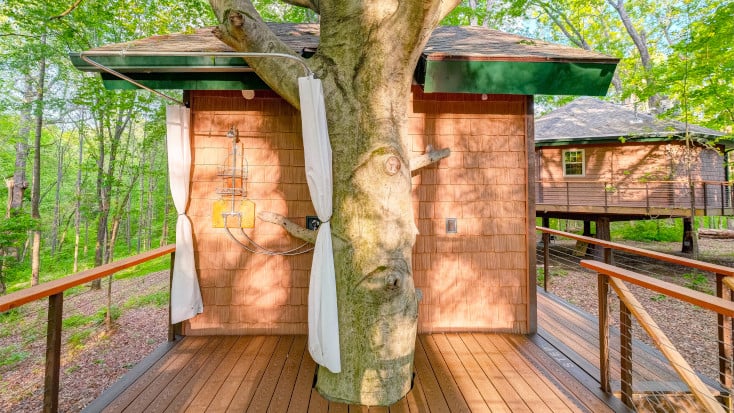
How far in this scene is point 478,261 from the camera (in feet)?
10.6

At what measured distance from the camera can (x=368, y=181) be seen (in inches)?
82.8

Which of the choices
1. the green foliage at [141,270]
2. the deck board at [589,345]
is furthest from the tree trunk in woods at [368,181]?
the green foliage at [141,270]

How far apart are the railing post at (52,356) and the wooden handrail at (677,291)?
341cm

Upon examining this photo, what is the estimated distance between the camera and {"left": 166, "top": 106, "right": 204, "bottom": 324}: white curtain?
9.63 feet

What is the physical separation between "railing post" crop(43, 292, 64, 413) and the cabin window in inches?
457

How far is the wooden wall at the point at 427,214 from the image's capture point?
3.14 metres

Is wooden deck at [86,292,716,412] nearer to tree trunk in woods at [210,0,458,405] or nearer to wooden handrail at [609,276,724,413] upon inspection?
tree trunk in woods at [210,0,458,405]

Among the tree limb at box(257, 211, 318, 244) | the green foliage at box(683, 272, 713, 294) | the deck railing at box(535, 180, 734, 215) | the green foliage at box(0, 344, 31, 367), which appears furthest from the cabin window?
the green foliage at box(0, 344, 31, 367)

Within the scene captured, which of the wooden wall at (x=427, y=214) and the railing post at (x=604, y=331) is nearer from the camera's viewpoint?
the railing post at (x=604, y=331)

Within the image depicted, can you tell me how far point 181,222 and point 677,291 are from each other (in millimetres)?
3753

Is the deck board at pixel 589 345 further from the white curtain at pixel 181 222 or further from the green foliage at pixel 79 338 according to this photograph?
the green foliage at pixel 79 338

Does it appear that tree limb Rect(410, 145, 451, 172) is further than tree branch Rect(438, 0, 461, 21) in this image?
Yes

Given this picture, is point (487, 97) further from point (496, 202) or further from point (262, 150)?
point (262, 150)

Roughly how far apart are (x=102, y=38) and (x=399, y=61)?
881cm
